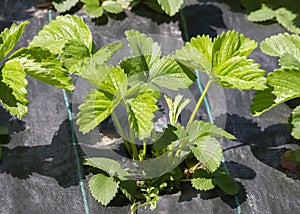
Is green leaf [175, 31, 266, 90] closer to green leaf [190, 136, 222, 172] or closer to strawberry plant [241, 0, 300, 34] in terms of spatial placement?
green leaf [190, 136, 222, 172]

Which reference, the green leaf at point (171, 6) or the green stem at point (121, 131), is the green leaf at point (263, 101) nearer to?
the green stem at point (121, 131)

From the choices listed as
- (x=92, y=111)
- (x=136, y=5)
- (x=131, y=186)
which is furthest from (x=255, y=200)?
(x=136, y=5)

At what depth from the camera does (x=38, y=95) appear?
246cm

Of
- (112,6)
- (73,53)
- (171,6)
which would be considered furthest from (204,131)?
(112,6)

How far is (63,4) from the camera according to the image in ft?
9.18

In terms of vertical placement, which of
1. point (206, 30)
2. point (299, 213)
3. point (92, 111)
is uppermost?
point (92, 111)

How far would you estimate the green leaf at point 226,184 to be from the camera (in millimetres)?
2133

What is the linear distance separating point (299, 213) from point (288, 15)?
42.6 inches

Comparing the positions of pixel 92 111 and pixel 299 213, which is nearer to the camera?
pixel 92 111

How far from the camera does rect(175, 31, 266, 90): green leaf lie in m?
1.97

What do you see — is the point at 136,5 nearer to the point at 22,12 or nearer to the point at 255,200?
the point at 22,12

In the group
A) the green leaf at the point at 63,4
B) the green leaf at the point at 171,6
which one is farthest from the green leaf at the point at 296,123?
the green leaf at the point at 63,4

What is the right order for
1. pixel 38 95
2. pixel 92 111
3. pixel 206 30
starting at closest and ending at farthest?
pixel 92 111 → pixel 38 95 → pixel 206 30

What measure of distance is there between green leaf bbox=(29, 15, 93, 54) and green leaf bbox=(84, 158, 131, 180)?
15.7 inches
